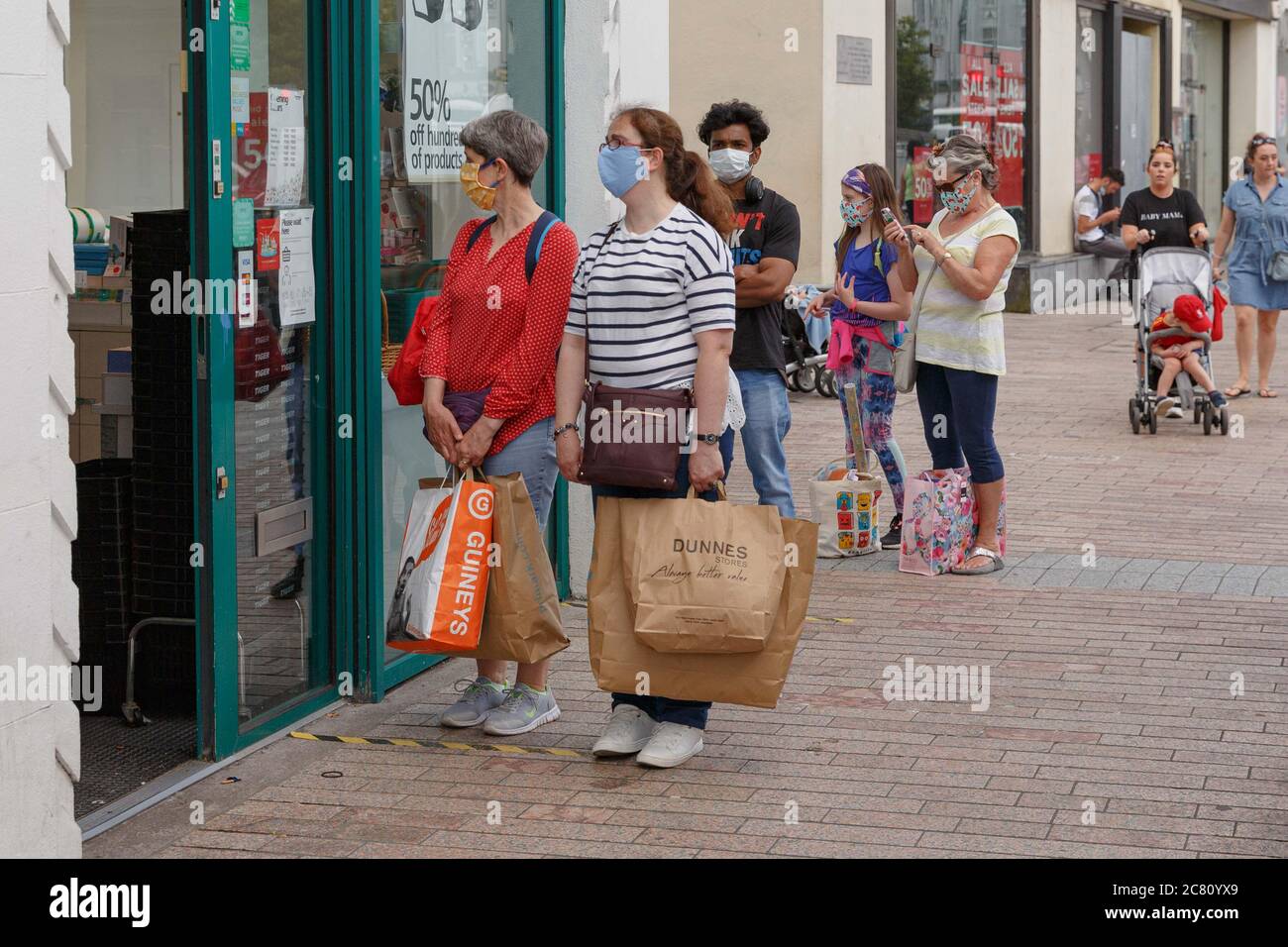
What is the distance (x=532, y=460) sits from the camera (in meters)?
5.85

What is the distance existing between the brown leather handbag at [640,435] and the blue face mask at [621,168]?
61 cm

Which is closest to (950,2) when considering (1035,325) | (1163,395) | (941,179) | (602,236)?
(1035,325)

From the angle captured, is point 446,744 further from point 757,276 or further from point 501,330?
point 757,276

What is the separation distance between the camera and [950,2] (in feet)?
67.9

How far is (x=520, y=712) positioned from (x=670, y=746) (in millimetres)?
607

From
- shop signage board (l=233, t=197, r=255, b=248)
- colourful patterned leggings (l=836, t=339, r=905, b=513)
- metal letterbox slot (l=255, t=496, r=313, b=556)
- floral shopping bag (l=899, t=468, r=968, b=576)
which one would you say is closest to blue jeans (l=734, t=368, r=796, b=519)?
floral shopping bag (l=899, t=468, r=968, b=576)

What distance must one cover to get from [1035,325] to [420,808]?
16335 mm

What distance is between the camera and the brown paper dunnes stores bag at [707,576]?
5.27 metres

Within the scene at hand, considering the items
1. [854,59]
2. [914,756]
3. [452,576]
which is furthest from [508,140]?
[854,59]

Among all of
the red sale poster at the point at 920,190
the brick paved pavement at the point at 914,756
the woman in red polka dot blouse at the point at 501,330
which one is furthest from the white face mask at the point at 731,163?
the red sale poster at the point at 920,190

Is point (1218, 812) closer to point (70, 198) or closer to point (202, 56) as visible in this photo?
point (202, 56)

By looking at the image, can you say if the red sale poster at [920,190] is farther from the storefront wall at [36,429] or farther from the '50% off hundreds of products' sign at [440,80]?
the storefront wall at [36,429]

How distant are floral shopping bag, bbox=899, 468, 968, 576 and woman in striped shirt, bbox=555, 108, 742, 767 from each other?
2931 millimetres

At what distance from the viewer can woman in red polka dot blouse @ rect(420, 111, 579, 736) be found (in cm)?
568
